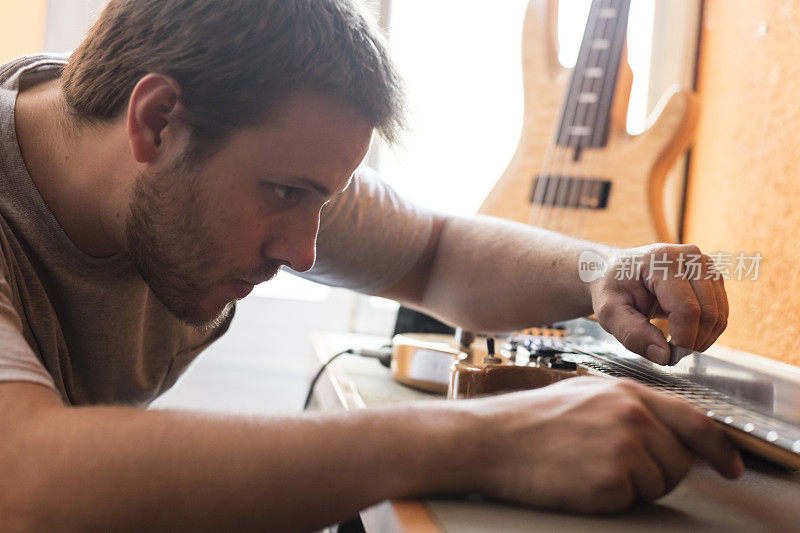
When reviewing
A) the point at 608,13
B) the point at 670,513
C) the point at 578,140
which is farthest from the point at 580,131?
the point at 670,513

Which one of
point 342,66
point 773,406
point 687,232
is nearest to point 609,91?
point 687,232

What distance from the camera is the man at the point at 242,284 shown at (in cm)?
37

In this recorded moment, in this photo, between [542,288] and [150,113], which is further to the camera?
[542,288]

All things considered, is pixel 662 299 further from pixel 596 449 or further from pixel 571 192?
pixel 571 192

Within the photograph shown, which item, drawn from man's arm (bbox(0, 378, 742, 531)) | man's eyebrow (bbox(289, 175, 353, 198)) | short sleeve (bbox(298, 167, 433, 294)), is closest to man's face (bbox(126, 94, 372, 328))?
man's eyebrow (bbox(289, 175, 353, 198))

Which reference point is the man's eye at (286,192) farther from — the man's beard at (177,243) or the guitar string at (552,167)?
the guitar string at (552,167)

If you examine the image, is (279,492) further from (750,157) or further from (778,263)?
(750,157)

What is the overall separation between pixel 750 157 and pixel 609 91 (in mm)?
475

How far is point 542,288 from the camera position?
2.76 feet

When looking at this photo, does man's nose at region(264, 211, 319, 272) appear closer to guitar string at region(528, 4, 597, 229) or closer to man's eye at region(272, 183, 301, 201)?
man's eye at region(272, 183, 301, 201)

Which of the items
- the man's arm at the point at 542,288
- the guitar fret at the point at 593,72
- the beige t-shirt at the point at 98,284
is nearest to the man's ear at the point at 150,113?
the beige t-shirt at the point at 98,284

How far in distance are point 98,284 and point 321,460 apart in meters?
0.49

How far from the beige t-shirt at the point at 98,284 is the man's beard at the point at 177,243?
0.22 ft

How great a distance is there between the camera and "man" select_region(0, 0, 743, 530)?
0.37m
